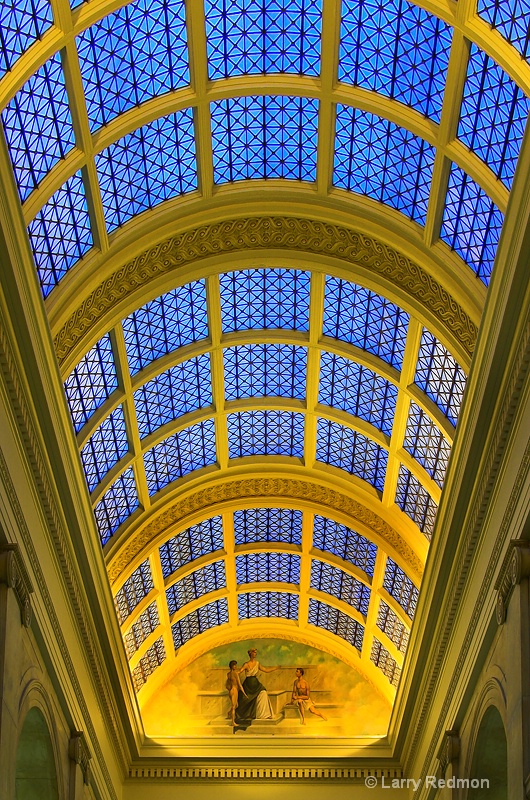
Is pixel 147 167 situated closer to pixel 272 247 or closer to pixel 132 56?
pixel 132 56

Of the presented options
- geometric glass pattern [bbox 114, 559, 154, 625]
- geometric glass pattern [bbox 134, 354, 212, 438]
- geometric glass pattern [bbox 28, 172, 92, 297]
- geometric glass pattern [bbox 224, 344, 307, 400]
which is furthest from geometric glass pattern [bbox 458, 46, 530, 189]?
geometric glass pattern [bbox 114, 559, 154, 625]

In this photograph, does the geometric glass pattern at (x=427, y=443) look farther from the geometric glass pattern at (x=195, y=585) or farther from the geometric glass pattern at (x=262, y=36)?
the geometric glass pattern at (x=195, y=585)

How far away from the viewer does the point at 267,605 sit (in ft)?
129

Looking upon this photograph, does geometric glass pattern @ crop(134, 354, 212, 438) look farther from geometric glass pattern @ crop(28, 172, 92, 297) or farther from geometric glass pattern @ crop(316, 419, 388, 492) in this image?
geometric glass pattern @ crop(28, 172, 92, 297)

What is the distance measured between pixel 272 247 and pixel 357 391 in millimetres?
5982

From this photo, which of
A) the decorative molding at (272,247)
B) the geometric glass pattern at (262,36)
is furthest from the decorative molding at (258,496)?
the geometric glass pattern at (262,36)

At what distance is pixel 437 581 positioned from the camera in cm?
2405

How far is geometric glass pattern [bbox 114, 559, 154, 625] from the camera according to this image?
32.9 metres

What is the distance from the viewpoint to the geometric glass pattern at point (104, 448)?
89.0 ft

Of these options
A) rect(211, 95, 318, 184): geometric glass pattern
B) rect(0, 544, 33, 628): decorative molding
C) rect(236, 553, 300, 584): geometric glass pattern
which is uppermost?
rect(211, 95, 318, 184): geometric glass pattern

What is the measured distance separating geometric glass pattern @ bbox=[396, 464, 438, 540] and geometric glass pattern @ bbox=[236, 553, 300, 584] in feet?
25.8

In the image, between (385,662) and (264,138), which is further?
(385,662)

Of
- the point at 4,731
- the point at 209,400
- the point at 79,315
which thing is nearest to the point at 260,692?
the point at 209,400

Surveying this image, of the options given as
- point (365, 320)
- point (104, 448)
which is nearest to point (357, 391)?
point (365, 320)
